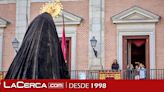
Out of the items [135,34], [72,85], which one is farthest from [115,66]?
[72,85]

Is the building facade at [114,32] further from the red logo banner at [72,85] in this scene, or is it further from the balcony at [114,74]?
the red logo banner at [72,85]

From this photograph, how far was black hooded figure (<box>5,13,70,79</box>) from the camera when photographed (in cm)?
1023

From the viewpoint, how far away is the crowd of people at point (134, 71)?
24.9 m

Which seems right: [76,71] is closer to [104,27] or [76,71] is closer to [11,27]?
[104,27]

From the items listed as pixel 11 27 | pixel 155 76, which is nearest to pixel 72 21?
pixel 11 27

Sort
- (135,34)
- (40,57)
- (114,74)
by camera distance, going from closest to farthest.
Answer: (40,57)
(114,74)
(135,34)

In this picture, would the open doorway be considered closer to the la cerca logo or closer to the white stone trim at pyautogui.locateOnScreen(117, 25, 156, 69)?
the white stone trim at pyautogui.locateOnScreen(117, 25, 156, 69)

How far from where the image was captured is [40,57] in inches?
408

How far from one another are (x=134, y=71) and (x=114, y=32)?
3.37 m

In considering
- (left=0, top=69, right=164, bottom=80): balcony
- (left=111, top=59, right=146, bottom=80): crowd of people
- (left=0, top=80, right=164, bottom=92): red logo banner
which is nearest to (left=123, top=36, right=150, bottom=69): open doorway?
(left=111, top=59, right=146, bottom=80): crowd of people

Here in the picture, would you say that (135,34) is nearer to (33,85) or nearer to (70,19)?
(70,19)

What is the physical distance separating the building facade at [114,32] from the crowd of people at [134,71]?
82cm

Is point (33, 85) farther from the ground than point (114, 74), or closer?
farther from the ground

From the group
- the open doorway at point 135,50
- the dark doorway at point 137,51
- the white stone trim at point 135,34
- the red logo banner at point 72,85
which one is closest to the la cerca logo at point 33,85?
the red logo banner at point 72,85
